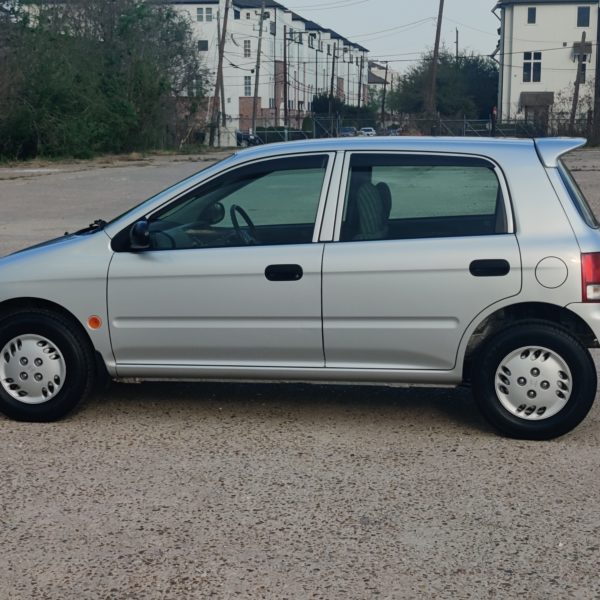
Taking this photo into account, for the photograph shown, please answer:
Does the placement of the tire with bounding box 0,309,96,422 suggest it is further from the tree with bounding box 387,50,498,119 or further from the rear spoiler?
the tree with bounding box 387,50,498,119

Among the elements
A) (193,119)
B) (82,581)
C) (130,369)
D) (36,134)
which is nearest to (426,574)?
(82,581)

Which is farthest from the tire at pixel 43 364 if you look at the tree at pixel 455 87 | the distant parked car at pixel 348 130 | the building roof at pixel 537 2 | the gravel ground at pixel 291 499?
the building roof at pixel 537 2

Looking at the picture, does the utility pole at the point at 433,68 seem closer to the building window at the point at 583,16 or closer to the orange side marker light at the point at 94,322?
the building window at the point at 583,16

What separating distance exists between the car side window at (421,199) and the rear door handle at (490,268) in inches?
8.1

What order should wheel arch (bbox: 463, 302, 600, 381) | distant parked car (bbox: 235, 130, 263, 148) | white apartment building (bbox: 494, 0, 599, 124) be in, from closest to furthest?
wheel arch (bbox: 463, 302, 600, 381) < distant parked car (bbox: 235, 130, 263, 148) < white apartment building (bbox: 494, 0, 599, 124)

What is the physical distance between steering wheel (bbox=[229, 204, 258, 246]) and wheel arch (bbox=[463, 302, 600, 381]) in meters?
1.38

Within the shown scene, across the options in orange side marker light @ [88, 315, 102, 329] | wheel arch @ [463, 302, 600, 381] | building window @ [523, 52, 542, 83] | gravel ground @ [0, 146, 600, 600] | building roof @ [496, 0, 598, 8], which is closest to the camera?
gravel ground @ [0, 146, 600, 600]

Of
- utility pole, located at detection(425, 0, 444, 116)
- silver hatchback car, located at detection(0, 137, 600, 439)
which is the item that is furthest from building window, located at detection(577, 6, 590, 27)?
silver hatchback car, located at detection(0, 137, 600, 439)

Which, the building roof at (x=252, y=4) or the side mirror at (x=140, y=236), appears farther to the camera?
the building roof at (x=252, y=4)

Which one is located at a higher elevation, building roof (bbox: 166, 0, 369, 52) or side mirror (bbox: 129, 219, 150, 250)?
building roof (bbox: 166, 0, 369, 52)

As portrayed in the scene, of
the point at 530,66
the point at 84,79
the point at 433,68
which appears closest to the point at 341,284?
the point at 84,79

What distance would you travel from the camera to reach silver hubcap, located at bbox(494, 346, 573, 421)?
5.84 meters

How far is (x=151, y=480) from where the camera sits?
5301 mm

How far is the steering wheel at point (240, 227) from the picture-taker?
6.26m
